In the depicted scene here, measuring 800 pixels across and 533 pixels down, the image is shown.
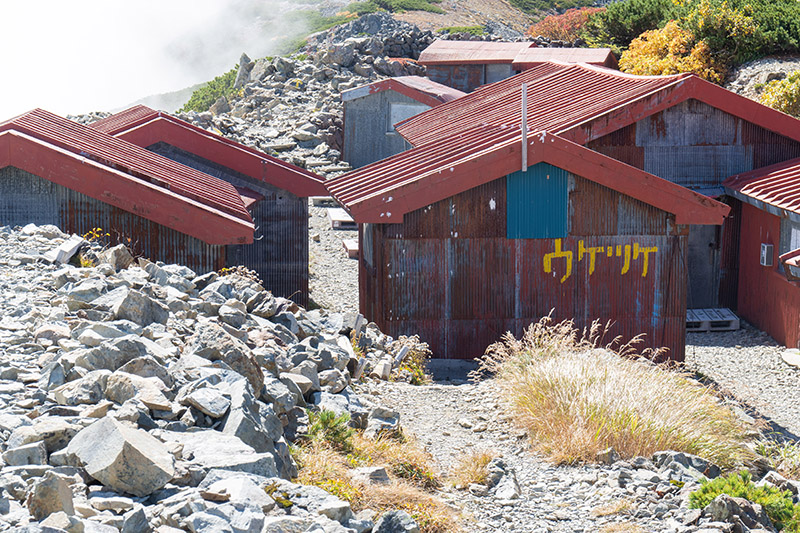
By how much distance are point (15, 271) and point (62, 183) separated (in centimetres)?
292

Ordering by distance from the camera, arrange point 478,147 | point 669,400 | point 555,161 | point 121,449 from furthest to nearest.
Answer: point 478,147 < point 555,161 < point 669,400 < point 121,449

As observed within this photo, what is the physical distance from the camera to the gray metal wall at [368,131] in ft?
95.0

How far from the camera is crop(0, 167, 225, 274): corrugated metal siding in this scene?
11.3m

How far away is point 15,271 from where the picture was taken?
28.0 feet

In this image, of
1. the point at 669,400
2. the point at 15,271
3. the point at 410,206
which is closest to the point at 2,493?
the point at 15,271

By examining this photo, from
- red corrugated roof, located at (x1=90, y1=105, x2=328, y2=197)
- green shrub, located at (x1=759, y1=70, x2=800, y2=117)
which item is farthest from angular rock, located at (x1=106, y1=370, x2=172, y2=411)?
green shrub, located at (x1=759, y1=70, x2=800, y2=117)

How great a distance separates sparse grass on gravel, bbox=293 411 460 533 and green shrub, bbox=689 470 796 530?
1.78m

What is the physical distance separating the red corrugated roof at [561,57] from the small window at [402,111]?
121 inches

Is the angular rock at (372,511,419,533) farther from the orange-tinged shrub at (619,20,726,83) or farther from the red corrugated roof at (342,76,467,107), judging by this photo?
the orange-tinged shrub at (619,20,726,83)

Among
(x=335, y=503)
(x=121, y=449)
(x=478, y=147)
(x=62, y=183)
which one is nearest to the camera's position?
(x=121, y=449)

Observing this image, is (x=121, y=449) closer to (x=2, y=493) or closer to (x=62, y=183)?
(x=2, y=493)

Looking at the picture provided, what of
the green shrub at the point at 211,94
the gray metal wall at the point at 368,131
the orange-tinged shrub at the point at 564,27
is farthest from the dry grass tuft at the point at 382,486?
the orange-tinged shrub at the point at 564,27

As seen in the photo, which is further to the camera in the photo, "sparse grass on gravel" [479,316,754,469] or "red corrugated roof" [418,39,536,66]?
"red corrugated roof" [418,39,536,66]

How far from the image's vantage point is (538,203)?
1212 cm
